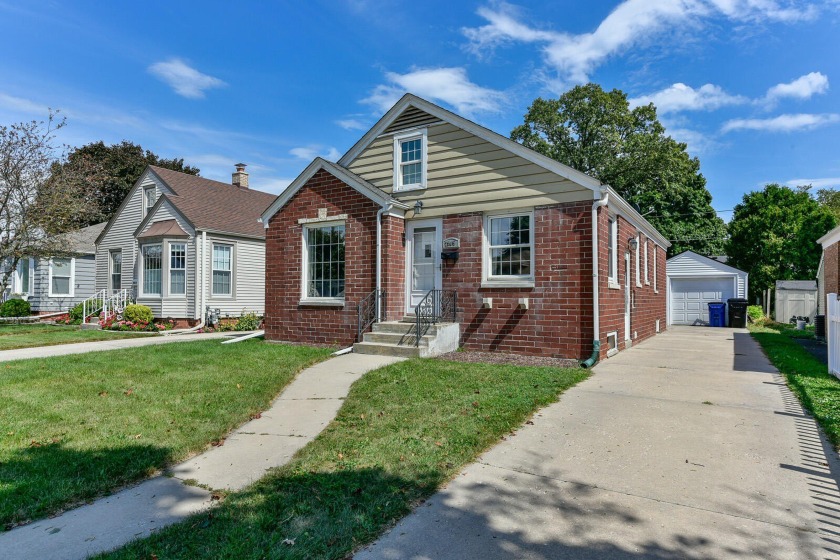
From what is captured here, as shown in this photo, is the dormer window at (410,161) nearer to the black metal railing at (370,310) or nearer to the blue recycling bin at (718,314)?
the black metal railing at (370,310)

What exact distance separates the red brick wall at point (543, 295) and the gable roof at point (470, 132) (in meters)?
0.55

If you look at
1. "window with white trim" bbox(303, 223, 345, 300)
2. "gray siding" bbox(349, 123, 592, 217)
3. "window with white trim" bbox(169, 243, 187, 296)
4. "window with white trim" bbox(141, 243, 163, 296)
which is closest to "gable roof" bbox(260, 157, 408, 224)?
"gray siding" bbox(349, 123, 592, 217)

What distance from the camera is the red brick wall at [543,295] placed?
9.10m

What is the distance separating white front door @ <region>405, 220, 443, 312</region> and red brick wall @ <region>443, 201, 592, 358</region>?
0.65 metres

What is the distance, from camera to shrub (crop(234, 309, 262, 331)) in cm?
1692

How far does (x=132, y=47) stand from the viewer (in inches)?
495

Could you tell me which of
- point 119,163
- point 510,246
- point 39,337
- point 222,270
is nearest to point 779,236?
point 510,246

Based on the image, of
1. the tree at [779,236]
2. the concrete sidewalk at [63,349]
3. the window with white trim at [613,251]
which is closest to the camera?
the concrete sidewalk at [63,349]

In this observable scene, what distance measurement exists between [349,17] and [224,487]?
36.4 feet

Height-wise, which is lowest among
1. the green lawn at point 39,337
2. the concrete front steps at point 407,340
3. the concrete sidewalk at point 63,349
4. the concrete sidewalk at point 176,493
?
the concrete sidewalk at point 176,493

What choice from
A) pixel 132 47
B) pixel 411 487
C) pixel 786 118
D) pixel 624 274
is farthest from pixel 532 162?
pixel 786 118

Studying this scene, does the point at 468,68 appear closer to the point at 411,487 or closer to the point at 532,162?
the point at 532,162

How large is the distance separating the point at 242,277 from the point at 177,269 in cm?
227

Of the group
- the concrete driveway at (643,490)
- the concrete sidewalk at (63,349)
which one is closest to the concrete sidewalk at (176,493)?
the concrete driveway at (643,490)
